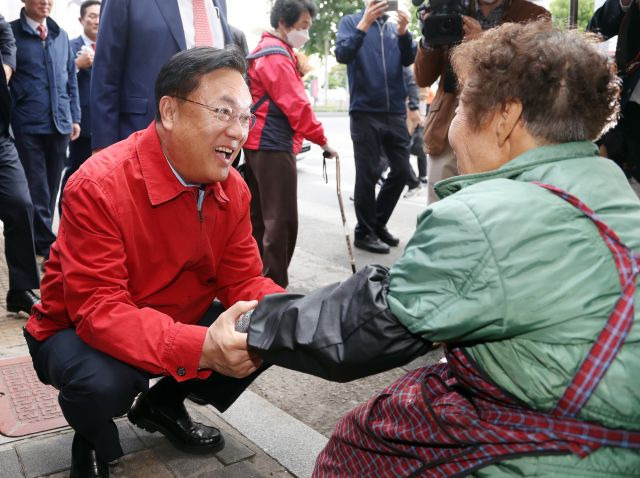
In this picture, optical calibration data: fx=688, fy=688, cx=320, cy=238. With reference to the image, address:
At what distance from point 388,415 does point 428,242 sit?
52cm

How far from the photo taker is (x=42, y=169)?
213 inches

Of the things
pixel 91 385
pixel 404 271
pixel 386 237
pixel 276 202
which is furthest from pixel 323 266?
pixel 404 271

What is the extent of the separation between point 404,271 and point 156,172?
115 cm

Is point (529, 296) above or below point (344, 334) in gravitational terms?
above

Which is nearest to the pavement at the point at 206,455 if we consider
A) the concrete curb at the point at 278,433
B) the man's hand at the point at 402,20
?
the concrete curb at the point at 278,433

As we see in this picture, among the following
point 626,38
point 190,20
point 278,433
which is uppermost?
point 190,20

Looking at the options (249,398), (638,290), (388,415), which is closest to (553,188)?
(638,290)

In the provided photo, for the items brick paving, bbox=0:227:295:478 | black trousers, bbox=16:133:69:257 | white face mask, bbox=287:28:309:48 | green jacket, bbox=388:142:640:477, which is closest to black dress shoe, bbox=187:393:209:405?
brick paving, bbox=0:227:295:478

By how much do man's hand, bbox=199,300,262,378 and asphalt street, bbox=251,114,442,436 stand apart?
1.05 m

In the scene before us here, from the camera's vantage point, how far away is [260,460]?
2.58 m

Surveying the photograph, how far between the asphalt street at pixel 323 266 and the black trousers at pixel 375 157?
42 cm

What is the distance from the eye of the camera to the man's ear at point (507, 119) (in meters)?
1.58

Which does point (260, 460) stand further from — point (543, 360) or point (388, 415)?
point (543, 360)

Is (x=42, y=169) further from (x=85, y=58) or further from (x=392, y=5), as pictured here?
(x=392, y=5)
